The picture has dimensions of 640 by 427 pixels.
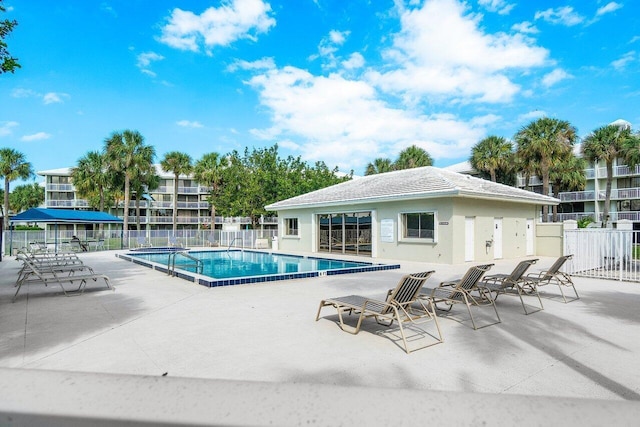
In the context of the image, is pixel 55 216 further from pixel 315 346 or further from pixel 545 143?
pixel 545 143

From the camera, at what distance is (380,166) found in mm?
46375

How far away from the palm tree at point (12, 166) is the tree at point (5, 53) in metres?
41.7

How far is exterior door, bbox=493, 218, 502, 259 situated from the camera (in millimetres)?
19094

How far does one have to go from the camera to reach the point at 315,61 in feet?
89.1

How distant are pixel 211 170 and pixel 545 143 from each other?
32.5 m

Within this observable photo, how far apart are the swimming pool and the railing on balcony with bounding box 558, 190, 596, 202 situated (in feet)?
115

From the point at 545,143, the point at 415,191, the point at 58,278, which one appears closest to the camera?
the point at 58,278

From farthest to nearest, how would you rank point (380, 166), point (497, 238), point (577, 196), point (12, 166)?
point (380, 166), point (577, 196), point (12, 166), point (497, 238)

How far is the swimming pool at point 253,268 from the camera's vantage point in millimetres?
11195

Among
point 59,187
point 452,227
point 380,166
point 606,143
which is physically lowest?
point 452,227

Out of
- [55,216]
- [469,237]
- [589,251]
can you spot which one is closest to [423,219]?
[469,237]

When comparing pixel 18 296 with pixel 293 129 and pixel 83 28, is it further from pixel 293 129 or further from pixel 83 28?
pixel 293 129

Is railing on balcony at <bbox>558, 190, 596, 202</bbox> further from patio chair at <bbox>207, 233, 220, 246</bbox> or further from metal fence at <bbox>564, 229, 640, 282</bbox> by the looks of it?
patio chair at <bbox>207, 233, 220, 246</bbox>

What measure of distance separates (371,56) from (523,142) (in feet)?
50.5
